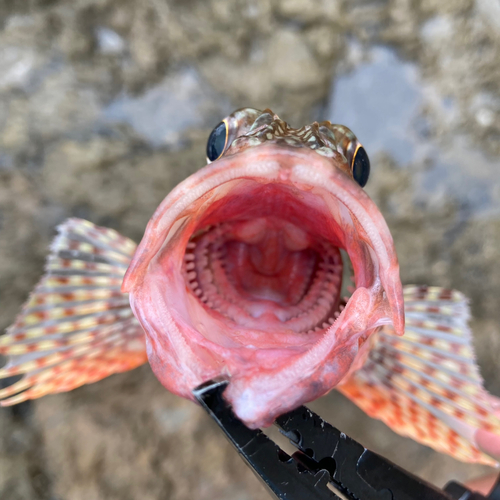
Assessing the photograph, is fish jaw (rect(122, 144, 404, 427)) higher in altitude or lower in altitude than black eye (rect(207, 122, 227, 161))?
lower

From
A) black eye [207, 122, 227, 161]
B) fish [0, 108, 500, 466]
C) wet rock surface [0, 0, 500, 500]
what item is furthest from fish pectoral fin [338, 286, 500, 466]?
black eye [207, 122, 227, 161]

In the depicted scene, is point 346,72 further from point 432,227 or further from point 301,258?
point 301,258

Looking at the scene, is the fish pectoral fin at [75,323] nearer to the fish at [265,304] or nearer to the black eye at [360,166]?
the fish at [265,304]

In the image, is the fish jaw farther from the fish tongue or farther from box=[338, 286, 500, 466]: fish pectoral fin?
box=[338, 286, 500, 466]: fish pectoral fin

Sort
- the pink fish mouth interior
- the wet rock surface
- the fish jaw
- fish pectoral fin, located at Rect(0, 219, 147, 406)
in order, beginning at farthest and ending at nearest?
the wet rock surface, fish pectoral fin, located at Rect(0, 219, 147, 406), the pink fish mouth interior, the fish jaw

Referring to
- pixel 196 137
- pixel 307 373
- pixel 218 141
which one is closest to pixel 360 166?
pixel 218 141

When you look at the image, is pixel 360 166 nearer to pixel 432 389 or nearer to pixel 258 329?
pixel 258 329

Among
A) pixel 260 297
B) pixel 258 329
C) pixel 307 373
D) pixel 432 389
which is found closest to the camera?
pixel 307 373

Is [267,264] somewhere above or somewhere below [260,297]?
above

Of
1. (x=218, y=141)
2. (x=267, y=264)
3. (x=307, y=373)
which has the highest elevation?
(x=218, y=141)
